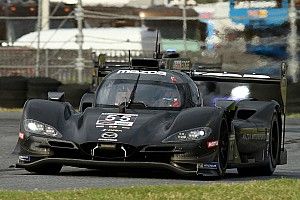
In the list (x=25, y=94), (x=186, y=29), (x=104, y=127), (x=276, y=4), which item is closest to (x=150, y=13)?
(x=186, y=29)

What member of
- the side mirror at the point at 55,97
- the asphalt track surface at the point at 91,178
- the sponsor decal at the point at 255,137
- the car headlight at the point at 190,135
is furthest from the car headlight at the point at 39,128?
the sponsor decal at the point at 255,137

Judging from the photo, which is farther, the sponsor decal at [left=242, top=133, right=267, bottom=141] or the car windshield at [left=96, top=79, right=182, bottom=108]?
the sponsor decal at [left=242, top=133, right=267, bottom=141]

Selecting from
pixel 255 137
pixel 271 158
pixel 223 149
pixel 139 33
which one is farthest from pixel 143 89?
pixel 139 33

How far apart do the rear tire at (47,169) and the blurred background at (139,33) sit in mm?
14340

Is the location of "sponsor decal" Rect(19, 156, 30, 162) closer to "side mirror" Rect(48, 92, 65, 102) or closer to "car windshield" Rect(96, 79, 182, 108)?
"side mirror" Rect(48, 92, 65, 102)

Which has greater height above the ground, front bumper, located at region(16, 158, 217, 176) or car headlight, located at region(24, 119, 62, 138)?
car headlight, located at region(24, 119, 62, 138)

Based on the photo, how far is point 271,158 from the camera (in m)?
13.5

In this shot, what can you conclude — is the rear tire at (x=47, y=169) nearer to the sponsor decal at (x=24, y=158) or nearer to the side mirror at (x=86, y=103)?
the sponsor decal at (x=24, y=158)

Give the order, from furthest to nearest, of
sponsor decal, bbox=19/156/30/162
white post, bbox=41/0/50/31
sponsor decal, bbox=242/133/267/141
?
white post, bbox=41/0/50/31 < sponsor decal, bbox=242/133/267/141 < sponsor decal, bbox=19/156/30/162

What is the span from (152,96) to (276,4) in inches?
629

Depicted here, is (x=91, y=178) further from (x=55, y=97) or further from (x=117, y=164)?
(x=55, y=97)

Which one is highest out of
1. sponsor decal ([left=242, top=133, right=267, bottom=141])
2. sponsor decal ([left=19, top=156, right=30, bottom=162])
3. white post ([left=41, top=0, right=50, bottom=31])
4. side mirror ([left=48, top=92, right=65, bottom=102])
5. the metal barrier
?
white post ([left=41, top=0, right=50, bottom=31])

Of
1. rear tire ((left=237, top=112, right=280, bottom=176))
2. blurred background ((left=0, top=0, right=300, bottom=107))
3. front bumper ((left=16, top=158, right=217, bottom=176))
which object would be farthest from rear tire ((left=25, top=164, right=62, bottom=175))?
blurred background ((left=0, top=0, right=300, bottom=107))

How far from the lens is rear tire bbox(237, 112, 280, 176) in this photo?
13.4 metres
